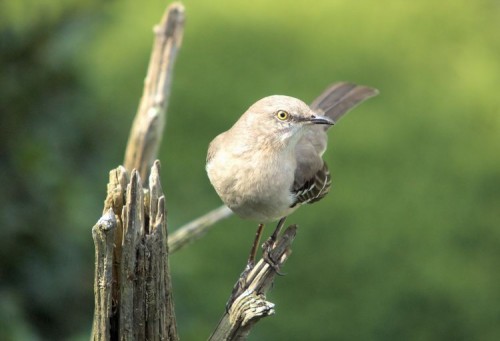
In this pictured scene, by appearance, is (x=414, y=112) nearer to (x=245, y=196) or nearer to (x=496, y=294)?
(x=496, y=294)

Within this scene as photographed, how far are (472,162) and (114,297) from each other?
491cm

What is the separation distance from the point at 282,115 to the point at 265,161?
192 millimetres

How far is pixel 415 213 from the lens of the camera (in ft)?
22.2

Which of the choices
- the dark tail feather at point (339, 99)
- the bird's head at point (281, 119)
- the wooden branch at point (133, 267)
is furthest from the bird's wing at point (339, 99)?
the wooden branch at point (133, 267)

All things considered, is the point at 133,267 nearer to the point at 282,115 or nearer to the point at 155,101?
the point at 282,115

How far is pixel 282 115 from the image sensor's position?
138 inches

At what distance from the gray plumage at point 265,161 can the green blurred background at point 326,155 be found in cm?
80

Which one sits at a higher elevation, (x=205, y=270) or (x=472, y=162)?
(x=472, y=162)

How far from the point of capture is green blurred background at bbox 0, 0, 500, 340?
4020 millimetres

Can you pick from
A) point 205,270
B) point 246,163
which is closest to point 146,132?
point 246,163

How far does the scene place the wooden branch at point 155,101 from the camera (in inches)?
152

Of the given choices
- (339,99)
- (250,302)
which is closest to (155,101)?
(339,99)

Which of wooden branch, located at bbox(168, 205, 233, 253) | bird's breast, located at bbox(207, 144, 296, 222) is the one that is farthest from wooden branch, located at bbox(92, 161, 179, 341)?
wooden branch, located at bbox(168, 205, 233, 253)

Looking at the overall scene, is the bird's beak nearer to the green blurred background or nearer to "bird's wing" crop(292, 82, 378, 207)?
"bird's wing" crop(292, 82, 378, 207)
